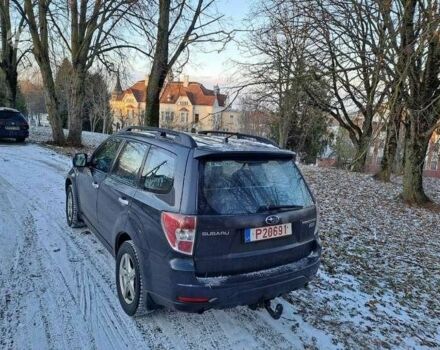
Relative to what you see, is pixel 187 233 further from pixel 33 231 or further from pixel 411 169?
pixel 411 169

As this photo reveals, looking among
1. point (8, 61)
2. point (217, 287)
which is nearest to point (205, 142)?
point (217, 287)

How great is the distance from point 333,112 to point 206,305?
19.9 metres

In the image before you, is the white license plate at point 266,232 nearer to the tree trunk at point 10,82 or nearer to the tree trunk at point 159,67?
the tree trunk at point 159,67

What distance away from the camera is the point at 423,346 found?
3.70 meters

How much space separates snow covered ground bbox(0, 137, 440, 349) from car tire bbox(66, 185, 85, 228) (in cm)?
12

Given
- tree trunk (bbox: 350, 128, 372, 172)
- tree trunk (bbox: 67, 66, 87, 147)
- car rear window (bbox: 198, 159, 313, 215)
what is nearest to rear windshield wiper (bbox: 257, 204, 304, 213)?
car rear window (bbox: 198, 159, 313, 215)

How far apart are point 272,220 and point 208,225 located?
1.98 feet

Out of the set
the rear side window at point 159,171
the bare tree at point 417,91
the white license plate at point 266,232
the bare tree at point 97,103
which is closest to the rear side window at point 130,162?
the rear side window at point 159,171

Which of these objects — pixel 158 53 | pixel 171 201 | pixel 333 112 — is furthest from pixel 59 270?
pixel 333 112

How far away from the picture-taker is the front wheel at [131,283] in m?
3.39

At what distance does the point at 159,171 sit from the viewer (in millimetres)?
3451

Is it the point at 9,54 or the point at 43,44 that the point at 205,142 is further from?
the point at 9,54

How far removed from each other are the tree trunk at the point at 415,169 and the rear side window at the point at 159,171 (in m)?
9.53

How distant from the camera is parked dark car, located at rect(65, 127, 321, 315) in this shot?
3006 mm
